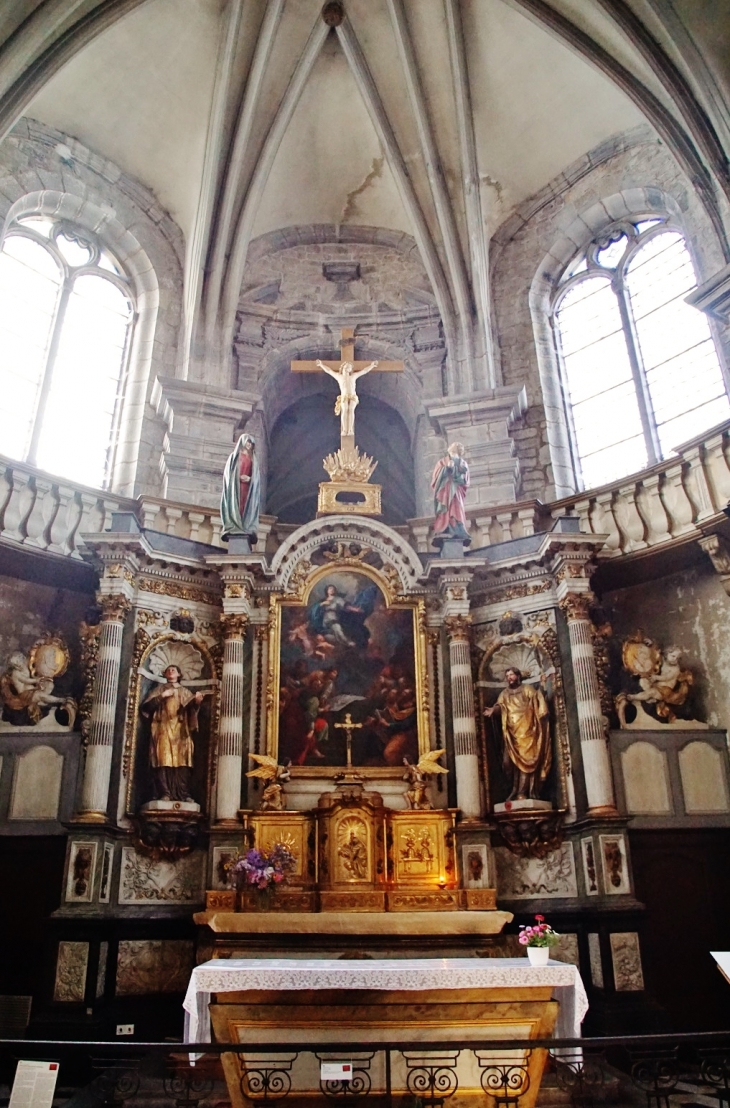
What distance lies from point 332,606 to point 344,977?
17.8ft

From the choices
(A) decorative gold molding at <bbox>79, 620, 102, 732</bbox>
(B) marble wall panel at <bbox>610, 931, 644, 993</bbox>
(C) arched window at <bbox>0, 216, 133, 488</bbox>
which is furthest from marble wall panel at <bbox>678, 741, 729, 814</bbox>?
(C) arched window at <bbox>0, 216, 133, 488</bbox>

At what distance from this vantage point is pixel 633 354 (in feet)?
47.5

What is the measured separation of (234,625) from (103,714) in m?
1.85

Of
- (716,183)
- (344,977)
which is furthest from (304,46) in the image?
(344,977)

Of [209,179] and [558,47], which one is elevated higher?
[558,47]

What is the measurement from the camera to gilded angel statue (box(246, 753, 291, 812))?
404 inches

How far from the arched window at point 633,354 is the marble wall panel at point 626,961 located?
6941 millimetres

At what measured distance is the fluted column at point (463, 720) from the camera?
34.2 feet

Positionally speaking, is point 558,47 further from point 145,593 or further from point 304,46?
point 145,593

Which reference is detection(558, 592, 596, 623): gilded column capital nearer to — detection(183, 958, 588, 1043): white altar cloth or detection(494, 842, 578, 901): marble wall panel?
detection(494, 842, 578, 901): marble wall panel

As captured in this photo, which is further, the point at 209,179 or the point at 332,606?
the point at 209,179

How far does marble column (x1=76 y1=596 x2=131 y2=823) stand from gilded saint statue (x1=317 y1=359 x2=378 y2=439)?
158 inches

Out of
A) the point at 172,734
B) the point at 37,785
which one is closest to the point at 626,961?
the point at 172,734

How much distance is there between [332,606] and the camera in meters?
11.6
